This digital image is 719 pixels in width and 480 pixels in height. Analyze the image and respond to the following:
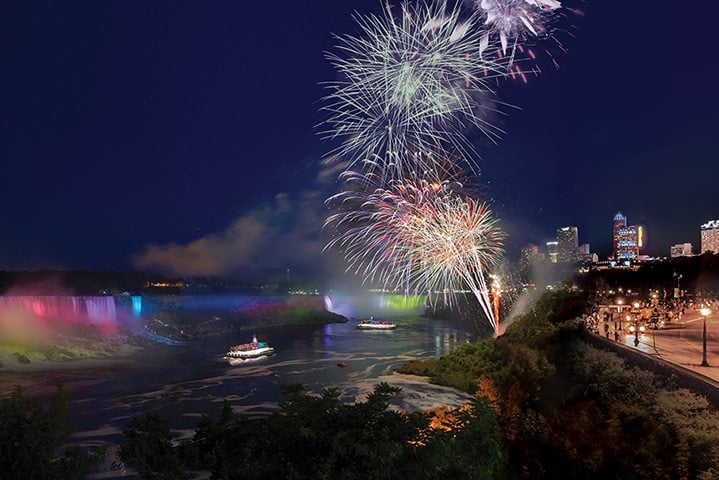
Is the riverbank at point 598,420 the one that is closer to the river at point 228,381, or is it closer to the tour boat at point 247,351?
the river at point 228,381

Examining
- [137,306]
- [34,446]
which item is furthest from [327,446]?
[137,306]

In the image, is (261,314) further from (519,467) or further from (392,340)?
(519,467)

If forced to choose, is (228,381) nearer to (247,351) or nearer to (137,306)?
(247,351)

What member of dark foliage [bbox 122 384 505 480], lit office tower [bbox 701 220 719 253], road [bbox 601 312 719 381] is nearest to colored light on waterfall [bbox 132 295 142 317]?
road [bbox 601 312 719 381]

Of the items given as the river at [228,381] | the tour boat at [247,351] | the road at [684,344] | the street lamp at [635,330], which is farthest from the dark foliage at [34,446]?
the tour boat at [247,351]

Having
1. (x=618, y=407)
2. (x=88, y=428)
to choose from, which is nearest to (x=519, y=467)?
(x=618, y=407)

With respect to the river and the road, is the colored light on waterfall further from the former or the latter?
the road
